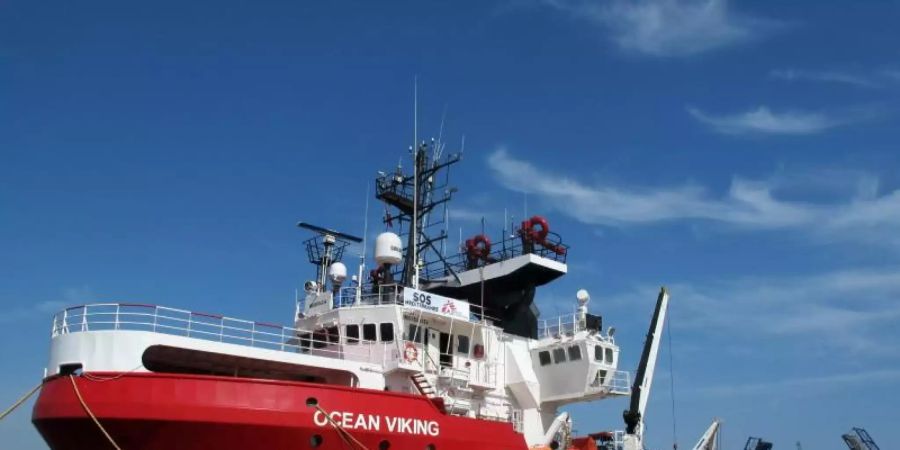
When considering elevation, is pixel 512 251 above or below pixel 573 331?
above

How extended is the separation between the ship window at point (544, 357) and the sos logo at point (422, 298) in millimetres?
5492

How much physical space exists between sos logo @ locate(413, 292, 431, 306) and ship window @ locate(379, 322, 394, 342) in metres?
1.08

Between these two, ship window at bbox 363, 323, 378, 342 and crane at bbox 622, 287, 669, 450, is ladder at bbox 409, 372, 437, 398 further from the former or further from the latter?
crane at bbox 622, 287, 669, 450

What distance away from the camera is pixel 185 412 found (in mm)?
17047

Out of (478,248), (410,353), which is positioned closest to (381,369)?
(410,353)

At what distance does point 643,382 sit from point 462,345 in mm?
7925

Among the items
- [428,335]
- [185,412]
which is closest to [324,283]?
[428,335]

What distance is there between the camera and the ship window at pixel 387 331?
23.1 meters

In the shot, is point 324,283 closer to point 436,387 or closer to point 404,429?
point 436,387

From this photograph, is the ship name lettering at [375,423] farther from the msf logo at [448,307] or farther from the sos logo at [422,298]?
the msf logo at [448,307]

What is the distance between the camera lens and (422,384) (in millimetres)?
22344

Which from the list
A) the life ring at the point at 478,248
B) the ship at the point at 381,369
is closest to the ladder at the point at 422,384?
the ship at the point at 381,369

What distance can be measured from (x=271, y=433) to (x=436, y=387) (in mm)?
6494

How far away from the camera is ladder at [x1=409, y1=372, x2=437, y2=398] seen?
21.9 meters
